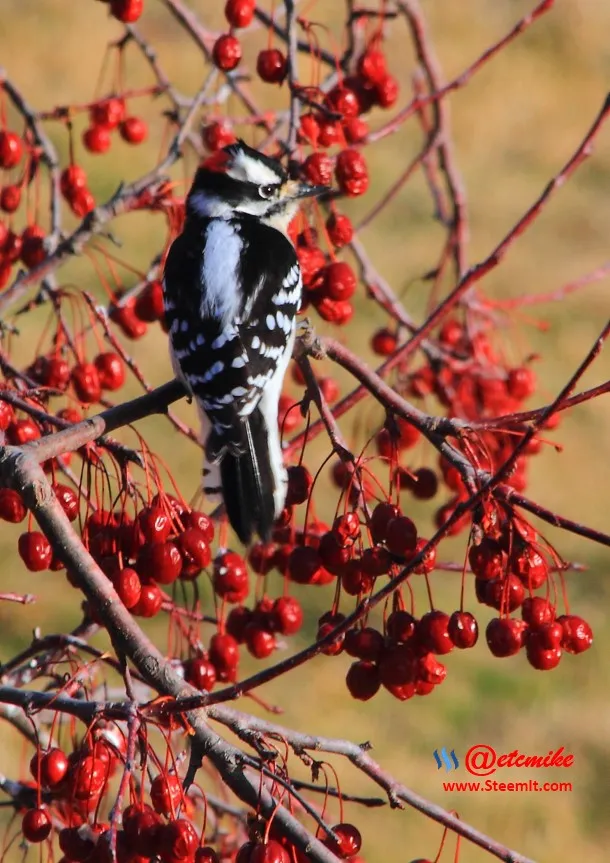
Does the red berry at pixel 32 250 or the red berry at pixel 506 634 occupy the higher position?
the red berry at pixel 32 250

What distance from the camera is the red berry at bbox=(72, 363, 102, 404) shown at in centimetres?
306

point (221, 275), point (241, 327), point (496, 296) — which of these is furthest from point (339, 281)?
point (496, 296)

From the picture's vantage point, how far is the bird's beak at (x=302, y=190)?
3.15 m

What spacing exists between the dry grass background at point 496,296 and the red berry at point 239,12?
987 millimetres

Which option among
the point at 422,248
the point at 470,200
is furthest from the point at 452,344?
the point at 470,200

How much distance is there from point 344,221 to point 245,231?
1.79 ft

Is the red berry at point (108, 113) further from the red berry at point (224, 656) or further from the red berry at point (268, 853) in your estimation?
the red berry at point (268, 853)

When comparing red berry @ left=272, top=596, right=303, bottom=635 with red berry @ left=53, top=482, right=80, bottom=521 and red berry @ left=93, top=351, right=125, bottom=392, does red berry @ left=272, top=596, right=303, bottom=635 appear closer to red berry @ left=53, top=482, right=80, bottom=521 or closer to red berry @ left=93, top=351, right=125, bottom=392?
red berry @ left=53, top=482, right=80, bottom=521

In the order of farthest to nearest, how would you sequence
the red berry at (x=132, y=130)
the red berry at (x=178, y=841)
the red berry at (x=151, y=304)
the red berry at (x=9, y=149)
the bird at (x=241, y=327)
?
the red berry at (x=132, y=130)
the red berry at (x=9, y=149)
the red berry at (x=151, y=304)
the bird at (x=241, y=327)
the red berry at (x=178, y=841)

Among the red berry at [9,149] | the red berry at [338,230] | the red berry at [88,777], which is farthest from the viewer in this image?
the red berry at [9,149]

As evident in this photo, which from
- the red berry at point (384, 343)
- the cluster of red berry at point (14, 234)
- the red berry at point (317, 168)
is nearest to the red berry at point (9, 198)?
the cluster of red berry at point (14, 234)

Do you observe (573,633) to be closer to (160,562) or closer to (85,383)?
(160,562)

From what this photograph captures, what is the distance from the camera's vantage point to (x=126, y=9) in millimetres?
3297

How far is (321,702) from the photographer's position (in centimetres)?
541
